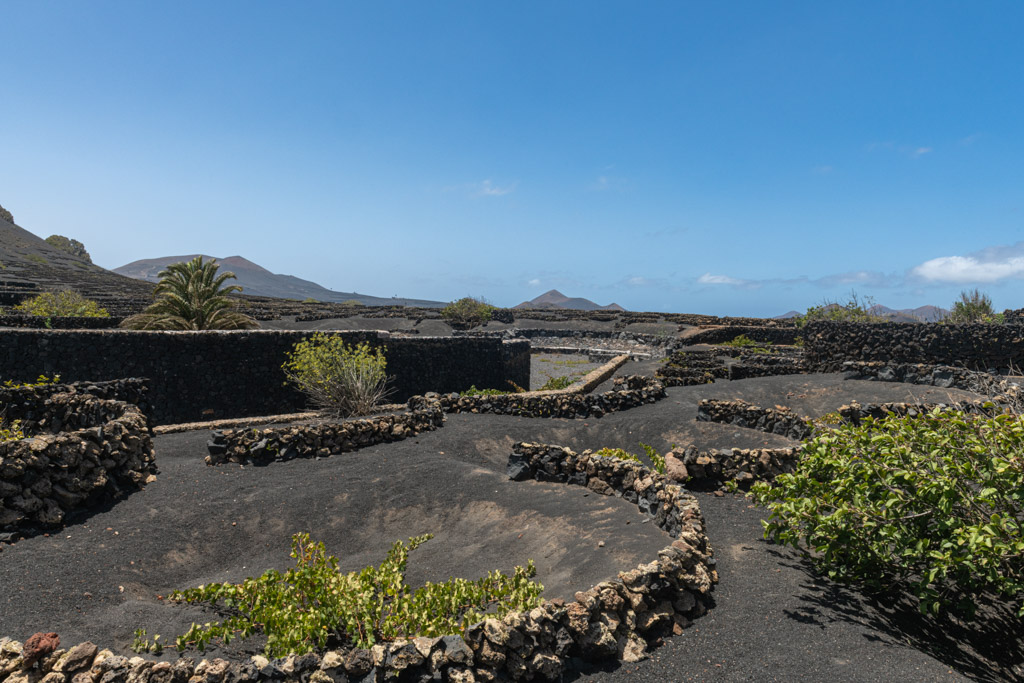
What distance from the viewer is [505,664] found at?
13.0 ft

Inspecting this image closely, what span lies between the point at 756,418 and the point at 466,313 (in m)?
40.6

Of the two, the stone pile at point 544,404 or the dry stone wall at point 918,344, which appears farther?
the dry stone wall at point 918,344

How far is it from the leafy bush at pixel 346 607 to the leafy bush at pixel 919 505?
9.73 ft

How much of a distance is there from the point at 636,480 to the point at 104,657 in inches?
236

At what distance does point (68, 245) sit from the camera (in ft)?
347

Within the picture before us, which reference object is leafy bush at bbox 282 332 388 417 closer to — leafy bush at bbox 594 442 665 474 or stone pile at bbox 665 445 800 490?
leafy bush at bbox 594 442 665 474

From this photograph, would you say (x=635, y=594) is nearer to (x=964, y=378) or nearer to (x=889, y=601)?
(x=889, y=601)

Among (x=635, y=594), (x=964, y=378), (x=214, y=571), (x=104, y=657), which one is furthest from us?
(x=964, y=378)

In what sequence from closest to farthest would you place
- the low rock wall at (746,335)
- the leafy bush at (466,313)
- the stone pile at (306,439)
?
1. the stone pile at (306,439)
2. the low rock wall at (746,335)
3. the leafy bush at (466,313)

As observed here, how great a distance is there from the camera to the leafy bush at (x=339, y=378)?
13961 millimetres

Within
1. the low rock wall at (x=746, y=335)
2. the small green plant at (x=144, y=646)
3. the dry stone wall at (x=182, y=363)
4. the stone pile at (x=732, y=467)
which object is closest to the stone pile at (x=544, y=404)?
the stone pile at (x=732, y=467)

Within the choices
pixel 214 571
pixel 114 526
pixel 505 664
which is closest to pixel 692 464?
pixel 505 664

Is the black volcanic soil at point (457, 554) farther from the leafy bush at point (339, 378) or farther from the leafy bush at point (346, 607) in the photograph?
the leafy bush at point (339, 378)

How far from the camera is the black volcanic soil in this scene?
14.6 ft
